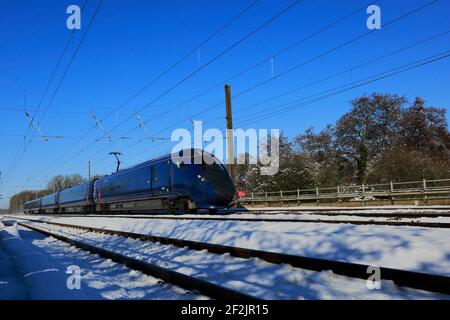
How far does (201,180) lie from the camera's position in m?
19.1

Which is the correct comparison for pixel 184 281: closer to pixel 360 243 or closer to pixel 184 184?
pixel 360 243

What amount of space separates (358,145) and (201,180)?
108 ft

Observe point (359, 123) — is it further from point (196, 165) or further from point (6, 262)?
point (6, 262)

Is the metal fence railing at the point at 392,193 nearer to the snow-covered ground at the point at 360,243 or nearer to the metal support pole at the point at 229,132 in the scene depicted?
the metal support pole at the point at 229,132

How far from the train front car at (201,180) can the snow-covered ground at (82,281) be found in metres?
9.33

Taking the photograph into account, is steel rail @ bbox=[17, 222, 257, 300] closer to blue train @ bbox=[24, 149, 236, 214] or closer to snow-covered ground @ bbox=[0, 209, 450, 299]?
snow-covered ground @ bbox=[0, 209, 450, 299]

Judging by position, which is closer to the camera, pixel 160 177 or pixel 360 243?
pixel 360 243

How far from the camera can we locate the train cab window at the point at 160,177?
20297 mm

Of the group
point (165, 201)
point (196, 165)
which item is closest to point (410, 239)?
point (196, 165)

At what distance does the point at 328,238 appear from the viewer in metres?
7.77

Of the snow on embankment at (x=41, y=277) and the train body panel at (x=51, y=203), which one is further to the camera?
the train body panel at (x=51, y=203)

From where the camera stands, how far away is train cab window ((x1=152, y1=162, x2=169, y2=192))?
66.6 ft

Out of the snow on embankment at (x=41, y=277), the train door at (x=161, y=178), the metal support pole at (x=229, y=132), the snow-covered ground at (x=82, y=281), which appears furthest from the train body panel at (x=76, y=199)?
the snow-covered ground at (x=82, y=281)

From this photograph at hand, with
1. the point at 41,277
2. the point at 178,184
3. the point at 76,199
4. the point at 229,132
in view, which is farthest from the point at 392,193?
the point at 76,199
